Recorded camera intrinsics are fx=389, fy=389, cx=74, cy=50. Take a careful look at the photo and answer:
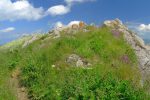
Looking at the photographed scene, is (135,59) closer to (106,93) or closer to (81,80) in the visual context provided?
(81,80)

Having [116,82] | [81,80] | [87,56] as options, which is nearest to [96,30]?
[87,56]

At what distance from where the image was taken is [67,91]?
22.2m

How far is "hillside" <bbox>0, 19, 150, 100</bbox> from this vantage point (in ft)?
70.5

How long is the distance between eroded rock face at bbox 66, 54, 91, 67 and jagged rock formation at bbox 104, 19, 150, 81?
4085 millimetres

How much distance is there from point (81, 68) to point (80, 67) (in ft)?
1.02

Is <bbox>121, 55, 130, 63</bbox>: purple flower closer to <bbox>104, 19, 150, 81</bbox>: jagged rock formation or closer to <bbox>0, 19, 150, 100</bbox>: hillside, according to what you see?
<bbox>0, 19, 150, 100</bbox>: hillside

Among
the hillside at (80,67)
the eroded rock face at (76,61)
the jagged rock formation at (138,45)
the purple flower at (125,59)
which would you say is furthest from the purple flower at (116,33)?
the eroded rock face at (76,61)

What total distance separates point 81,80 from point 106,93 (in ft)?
11.0

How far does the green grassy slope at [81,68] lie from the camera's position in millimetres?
21078

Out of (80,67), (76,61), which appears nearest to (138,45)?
(76,61)

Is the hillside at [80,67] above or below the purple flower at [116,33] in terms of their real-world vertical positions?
below

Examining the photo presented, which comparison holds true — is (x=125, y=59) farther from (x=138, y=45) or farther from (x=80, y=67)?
(x=80, y=67)

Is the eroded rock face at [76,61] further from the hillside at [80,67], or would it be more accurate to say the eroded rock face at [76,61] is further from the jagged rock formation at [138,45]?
the jagged rock formation at [138,45]

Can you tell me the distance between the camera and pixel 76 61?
95.2 ft
